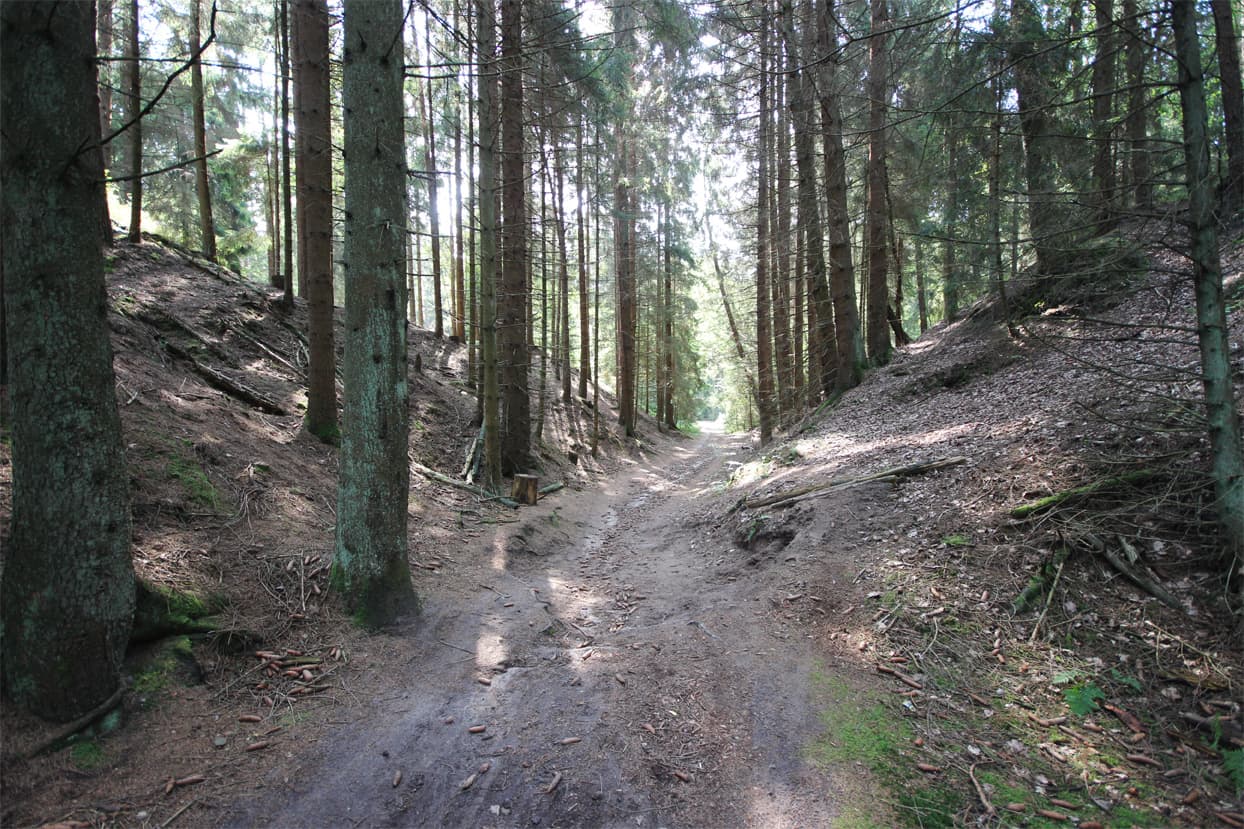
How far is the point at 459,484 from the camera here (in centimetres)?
995

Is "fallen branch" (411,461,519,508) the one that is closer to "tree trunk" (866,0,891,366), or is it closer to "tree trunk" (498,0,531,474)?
"tree trunk" (498,0,531,474)

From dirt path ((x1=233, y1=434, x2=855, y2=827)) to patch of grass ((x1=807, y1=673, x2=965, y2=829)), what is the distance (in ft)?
0.47

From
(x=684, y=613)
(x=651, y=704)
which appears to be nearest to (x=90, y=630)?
(x=651, y=704)

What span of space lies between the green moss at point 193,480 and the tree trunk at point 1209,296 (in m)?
8.38

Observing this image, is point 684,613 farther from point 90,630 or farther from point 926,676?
point 90,630

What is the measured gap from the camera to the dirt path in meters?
3.12

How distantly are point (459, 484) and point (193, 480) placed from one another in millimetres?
4504

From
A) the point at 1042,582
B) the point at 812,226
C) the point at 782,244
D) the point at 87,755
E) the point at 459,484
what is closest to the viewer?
the point at 87,755

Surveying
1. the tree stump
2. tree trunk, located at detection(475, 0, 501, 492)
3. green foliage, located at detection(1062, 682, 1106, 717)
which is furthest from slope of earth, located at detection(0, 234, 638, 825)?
green foliage, located at detection(1062, 682, 1106, 717)

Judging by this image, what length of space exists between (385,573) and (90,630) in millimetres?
2080

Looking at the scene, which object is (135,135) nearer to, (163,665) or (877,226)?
(163,665)

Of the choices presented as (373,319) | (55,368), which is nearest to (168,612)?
(55,368)

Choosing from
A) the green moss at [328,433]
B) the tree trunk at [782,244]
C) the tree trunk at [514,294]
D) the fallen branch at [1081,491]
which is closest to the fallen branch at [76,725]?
the green moss at [328,433]

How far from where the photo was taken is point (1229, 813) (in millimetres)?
2877
